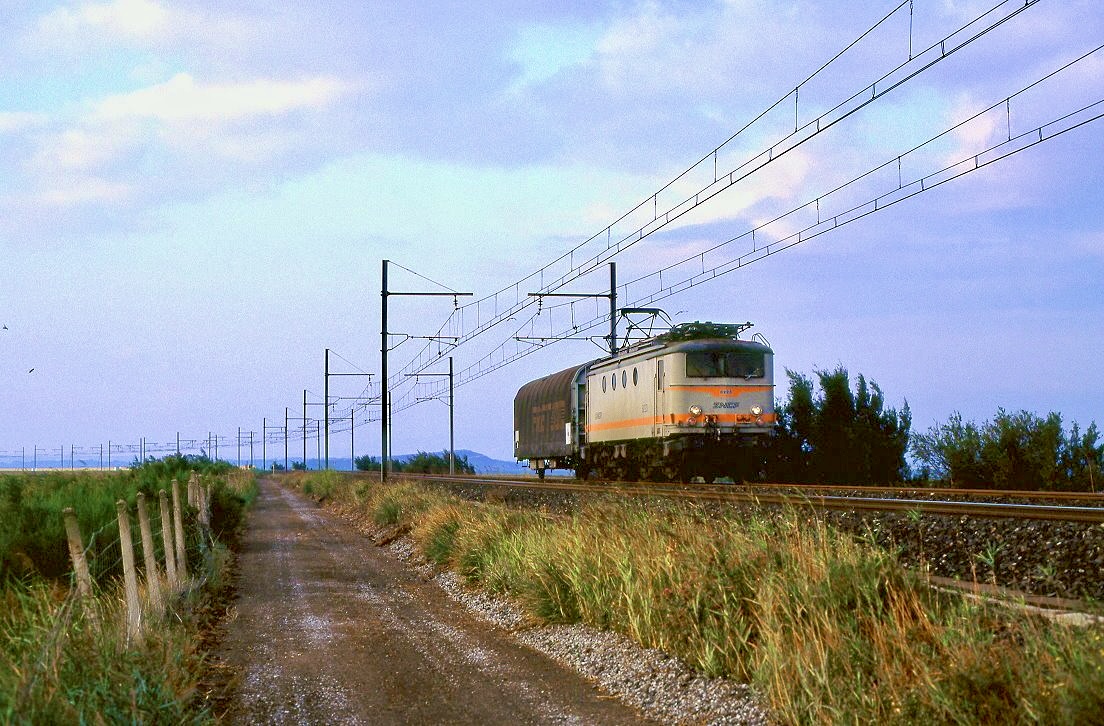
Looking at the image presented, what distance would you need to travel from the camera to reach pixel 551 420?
39.0 meters

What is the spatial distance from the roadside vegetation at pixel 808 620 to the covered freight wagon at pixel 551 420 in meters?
21.6

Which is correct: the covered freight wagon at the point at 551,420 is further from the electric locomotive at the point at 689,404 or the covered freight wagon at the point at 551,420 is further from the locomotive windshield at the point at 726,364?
the locomotive windshield at the point at 726,364

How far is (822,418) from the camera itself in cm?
3100

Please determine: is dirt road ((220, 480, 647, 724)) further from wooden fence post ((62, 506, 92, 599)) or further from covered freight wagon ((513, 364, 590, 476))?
covered freight wagon ((513, 364, 590, 476))

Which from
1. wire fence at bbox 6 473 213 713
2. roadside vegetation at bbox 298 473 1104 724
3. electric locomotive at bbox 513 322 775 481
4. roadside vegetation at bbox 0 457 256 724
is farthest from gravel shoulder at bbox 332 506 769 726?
electric locomotive at bbox 513 322 775 481

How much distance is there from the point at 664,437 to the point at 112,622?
1899 cm

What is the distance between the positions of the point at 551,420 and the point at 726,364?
43.4 feet

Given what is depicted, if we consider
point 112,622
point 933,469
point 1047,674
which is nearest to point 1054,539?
point 1047,674

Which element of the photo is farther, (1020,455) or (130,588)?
(1020,455)

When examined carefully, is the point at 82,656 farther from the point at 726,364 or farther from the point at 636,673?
the point at 726,364

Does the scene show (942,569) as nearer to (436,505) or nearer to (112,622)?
(112,622)

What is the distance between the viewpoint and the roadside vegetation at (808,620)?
5547 mm

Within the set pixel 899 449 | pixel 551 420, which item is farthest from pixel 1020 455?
pixel 551 420

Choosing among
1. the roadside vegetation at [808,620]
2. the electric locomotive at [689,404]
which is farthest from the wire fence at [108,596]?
the electric locomotive at [689,404]
